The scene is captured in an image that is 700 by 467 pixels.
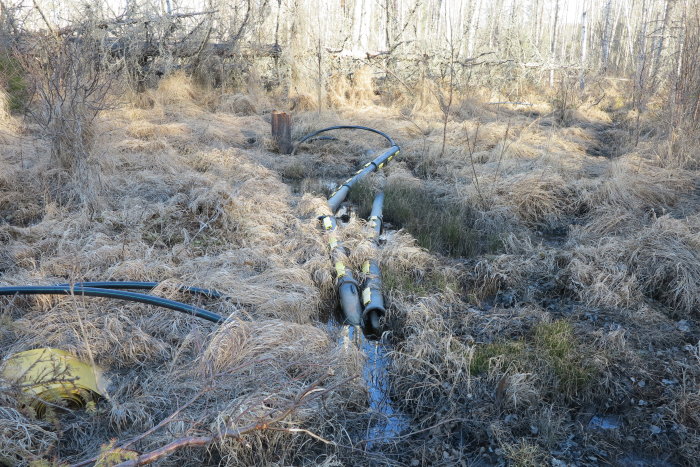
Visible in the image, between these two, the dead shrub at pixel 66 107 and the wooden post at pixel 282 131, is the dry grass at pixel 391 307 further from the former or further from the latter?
the wooden post at pixel 282 131

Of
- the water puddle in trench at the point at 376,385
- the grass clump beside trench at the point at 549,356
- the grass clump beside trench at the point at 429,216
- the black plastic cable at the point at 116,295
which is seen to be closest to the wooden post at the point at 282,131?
the grass clump beside trench at the point at 429,216

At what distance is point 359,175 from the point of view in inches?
259

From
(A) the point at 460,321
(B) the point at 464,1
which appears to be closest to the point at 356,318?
(A) the point at 460,321

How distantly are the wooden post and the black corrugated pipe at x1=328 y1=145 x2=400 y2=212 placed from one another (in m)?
1.36

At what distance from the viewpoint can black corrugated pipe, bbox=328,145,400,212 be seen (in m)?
5.76

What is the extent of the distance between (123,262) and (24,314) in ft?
2.37

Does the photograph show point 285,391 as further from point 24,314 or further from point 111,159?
point 111,159

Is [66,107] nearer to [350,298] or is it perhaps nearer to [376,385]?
[350,298]

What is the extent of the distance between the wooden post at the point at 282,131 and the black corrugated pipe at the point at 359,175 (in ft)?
4.46

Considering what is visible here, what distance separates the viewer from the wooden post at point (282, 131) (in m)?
7.69

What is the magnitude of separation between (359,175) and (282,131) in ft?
5.68

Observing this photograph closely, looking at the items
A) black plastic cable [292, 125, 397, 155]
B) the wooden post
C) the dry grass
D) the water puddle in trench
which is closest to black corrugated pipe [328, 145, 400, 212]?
the dry grass

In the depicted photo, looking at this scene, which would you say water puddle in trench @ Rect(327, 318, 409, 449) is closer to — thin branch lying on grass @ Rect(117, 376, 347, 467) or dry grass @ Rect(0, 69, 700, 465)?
dry grass @ Rect(0, 69, 700, 465)

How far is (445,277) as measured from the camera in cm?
428
